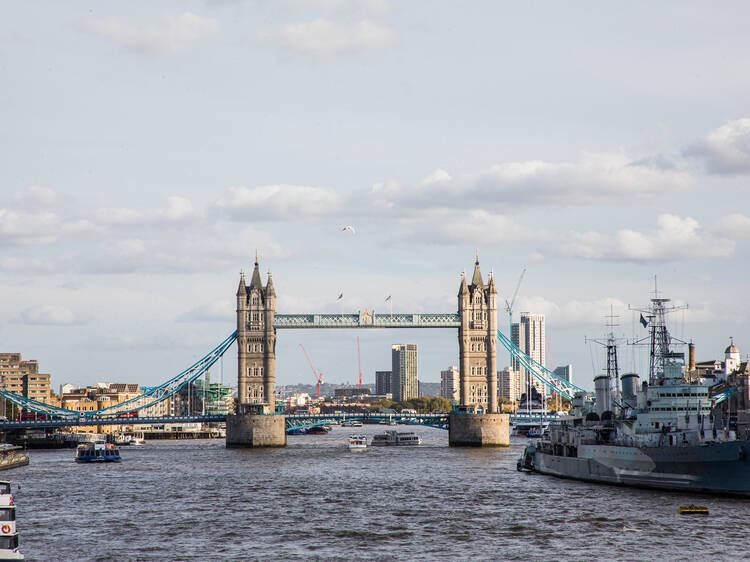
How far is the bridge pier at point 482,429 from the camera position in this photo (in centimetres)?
13925

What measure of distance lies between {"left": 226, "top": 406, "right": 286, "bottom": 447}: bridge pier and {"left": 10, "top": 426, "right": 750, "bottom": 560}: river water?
142 feet

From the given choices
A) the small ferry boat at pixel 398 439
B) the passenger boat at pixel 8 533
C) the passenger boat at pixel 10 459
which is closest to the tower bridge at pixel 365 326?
the small ferry boat at pixel 398 439

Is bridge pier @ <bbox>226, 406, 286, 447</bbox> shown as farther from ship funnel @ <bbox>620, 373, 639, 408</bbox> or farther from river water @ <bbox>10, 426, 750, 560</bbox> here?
ship funnel @ <bbox>620, 373, 639, 408</bbox>

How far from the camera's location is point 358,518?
199 ft

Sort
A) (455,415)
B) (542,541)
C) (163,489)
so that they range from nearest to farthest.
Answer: (542,541) → (163,489) → (455,415)

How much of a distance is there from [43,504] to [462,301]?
296 ft

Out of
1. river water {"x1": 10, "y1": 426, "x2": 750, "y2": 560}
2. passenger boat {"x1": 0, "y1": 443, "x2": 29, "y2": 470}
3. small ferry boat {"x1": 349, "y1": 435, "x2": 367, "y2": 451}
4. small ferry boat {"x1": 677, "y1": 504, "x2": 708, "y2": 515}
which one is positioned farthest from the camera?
small ferry boat {"x1": 349, "y1": 435, "x2": 367, "y2": 451}

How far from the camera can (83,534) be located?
54250mm

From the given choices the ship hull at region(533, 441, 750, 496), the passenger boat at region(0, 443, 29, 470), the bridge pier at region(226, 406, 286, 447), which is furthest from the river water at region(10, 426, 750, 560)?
the bridge pier at region(226, 406, 286, 447)

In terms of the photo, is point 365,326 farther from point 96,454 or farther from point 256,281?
point 96,454

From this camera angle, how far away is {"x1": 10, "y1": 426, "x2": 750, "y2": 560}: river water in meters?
49.2

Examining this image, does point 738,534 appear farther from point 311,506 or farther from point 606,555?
point 311,506

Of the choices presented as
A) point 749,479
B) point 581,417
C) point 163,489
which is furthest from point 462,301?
point 749,479

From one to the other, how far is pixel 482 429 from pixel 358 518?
80.1m
